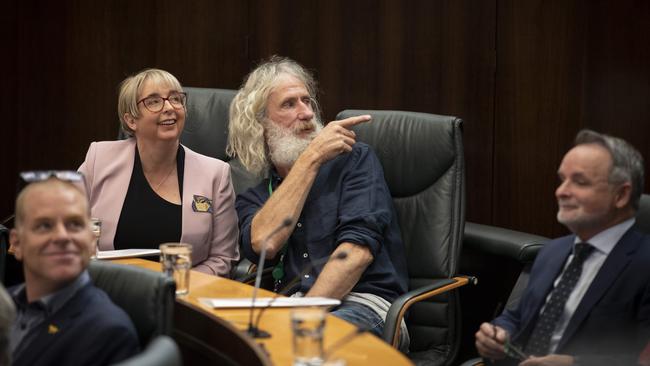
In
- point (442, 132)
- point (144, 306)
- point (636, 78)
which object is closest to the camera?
point (144, 306)

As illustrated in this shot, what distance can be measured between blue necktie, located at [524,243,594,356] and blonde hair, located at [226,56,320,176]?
1548mm

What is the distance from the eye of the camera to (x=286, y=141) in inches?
142

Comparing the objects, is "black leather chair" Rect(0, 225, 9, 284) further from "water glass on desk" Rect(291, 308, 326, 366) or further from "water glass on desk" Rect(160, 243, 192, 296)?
"water glass on desk" Rect(291, 308, 326, 366)

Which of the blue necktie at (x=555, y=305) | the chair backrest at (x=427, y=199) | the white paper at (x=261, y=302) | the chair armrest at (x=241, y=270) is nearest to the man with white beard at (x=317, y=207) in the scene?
the chair backrest at (x=427, y=199)

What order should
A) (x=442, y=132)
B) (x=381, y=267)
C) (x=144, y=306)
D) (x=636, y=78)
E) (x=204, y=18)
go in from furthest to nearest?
1. (x=204, y=18)
2. (x=636, y=78)
3. (x=442, y=132)
4. (x=381, y=267)
5. (x=144, y=306)

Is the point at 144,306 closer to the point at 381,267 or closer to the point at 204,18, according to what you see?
the point at 381,267

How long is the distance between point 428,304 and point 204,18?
2.40m

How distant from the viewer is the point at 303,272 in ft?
11.1

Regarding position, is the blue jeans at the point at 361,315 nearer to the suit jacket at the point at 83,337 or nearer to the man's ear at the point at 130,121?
the suit jacket at the point at 83,337

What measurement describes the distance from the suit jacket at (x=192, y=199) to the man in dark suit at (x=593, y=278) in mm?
1446

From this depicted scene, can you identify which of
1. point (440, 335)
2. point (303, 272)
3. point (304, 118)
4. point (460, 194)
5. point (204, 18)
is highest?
point (204, 18)

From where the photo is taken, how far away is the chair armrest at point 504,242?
345 cm

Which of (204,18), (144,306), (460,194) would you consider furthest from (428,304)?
(204,18)

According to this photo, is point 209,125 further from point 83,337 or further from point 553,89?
point 83,337
